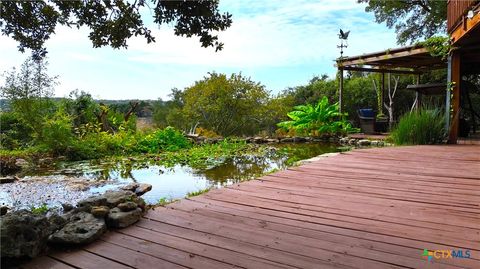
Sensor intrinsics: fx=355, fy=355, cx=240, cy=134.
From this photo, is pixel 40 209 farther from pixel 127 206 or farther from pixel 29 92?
pixel 29 92

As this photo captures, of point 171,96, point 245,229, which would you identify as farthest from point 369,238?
point 171,96

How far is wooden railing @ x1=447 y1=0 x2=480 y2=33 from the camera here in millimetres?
5480

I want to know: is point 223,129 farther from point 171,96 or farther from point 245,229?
point 245,229

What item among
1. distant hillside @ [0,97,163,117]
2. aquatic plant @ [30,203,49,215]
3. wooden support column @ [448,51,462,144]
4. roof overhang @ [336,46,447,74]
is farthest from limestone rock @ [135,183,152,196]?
roof overhang @ [336,46,447,74]

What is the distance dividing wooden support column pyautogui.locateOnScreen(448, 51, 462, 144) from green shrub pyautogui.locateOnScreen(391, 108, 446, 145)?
17cm

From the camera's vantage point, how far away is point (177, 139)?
879cm

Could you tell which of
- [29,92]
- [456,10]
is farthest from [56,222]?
[456,10]

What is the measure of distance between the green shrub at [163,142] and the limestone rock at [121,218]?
556cm

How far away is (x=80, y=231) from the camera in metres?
2.09

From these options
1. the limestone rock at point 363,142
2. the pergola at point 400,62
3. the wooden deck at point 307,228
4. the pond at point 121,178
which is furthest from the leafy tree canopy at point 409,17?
the wooden deck at point 307,228

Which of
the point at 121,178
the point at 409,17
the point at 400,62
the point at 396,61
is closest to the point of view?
the point at 121,178

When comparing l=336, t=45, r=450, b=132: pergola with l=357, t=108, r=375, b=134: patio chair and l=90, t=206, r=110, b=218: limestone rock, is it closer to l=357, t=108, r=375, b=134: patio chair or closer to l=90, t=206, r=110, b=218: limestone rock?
l=357, t=108, r=375, b=134: patio chair

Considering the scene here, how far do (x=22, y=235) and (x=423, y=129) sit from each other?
22.3 ft

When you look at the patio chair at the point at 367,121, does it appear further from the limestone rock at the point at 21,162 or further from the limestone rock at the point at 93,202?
the limestone rock at the point at 93,202
